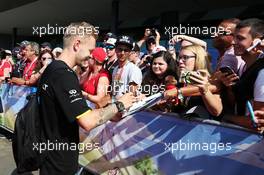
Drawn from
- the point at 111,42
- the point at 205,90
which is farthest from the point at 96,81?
the point at 205,90

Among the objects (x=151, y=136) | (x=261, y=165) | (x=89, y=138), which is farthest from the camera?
(x=89, y=138)

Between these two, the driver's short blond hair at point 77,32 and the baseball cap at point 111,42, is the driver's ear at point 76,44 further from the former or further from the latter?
the baseball cap at point 111,42

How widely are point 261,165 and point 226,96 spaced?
2.69 feet

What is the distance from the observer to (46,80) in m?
2.67

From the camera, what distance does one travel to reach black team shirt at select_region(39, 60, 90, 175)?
258cm

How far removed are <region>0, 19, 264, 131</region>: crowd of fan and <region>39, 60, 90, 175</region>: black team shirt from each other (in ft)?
1.09

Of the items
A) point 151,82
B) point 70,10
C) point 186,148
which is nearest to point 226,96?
point 186,148

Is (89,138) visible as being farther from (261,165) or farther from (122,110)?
(261,165)

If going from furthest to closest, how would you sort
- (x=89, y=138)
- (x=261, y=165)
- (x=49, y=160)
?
(x=89, y=138)
(x=49, y=160)
(x=261, y=165)

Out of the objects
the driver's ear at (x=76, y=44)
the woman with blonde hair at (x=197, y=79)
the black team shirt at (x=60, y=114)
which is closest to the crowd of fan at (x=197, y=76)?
the woman with blonde hair at (x=197, y=79)

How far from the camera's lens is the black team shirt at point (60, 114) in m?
2.58

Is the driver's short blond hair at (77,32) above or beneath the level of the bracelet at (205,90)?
above

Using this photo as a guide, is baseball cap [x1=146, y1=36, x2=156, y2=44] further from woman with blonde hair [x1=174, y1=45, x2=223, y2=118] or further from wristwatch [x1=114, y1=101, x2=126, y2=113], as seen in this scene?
wristwatch [x1=114, y1=101, x2=126, y2=113]

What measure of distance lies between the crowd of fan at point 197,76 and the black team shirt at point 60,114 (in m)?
0.33
